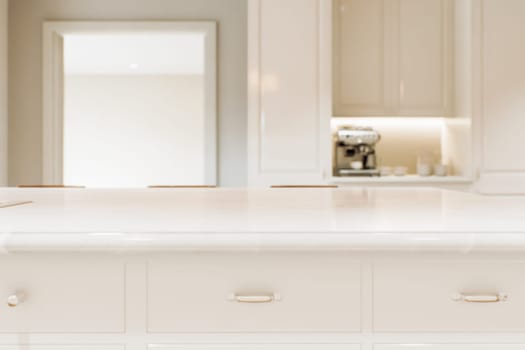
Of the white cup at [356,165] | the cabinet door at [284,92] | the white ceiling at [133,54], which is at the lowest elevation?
the white cup at [356,165]

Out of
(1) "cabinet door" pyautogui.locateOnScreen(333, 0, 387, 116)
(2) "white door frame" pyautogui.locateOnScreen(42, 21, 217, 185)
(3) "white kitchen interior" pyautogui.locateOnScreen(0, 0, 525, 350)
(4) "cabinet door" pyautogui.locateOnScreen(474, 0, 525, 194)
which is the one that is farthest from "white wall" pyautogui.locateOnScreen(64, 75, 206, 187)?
(4) "cabinet door" pyautogui.locateOnScreen(474, 0, 525, 194)

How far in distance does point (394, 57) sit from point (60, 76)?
2.76 metres

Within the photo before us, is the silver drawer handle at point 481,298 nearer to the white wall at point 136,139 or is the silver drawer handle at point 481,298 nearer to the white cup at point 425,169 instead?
the white cup at point 425,169

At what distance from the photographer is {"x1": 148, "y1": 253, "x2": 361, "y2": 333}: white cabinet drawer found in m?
0.91

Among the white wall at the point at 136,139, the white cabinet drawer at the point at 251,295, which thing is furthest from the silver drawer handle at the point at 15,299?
the white wall at the point at 136,139

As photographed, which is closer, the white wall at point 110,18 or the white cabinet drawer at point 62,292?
the white cabinet drawer at point 62,292

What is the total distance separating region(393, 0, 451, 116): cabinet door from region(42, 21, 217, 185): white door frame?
1475 millimetres

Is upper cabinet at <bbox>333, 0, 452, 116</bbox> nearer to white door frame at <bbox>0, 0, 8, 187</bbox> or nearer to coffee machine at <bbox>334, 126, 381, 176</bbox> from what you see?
coffee machine at <bbox>334, 126, 381, 176</bbox>

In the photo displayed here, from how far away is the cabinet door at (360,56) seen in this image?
410cm

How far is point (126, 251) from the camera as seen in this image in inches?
33.4

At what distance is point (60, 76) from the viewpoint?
4.57 m

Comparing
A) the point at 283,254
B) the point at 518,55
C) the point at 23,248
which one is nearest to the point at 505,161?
the point at 518,55

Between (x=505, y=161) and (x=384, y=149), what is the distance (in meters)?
0.94

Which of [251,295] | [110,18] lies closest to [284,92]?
[110,18]
